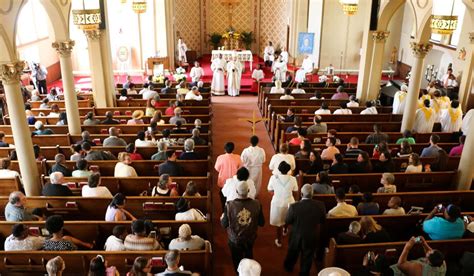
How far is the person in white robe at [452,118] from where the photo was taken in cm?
1066

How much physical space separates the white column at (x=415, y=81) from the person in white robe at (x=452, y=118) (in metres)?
0.95

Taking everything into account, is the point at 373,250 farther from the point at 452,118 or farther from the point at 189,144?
the point at 452,118

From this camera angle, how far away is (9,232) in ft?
19.2

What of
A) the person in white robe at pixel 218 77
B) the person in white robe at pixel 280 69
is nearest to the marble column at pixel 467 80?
the person in white robe at pixel 280 69

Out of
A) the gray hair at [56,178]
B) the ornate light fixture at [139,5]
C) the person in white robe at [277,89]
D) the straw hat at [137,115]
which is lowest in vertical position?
the gray hair at [56,178]

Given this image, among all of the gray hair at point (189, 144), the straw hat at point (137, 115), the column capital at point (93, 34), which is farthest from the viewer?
the column capital at point (93, 34)

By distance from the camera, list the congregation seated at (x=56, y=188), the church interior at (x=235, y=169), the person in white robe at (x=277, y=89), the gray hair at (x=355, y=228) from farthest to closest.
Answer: the person in white robe at (x=277, y=89) < the congregation seated at (x=56, y=188) < the gray hair at (x=355, y=228) < the church interior at (x=235, y=169)

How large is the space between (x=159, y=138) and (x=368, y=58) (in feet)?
25.7

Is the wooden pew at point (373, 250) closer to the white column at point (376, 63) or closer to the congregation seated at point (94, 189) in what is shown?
the congregation seated at point (94, 189)

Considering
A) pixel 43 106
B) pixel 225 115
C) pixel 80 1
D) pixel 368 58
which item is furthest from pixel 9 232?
pixel 368 58

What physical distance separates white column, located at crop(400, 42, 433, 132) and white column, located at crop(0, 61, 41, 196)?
8.62m

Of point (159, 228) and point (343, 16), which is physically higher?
point (343, 16)

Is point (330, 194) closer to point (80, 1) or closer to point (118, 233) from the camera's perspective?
point (118, 233)

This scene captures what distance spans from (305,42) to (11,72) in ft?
48.6
